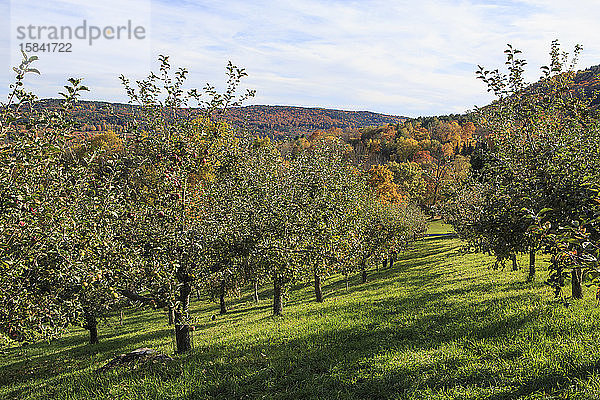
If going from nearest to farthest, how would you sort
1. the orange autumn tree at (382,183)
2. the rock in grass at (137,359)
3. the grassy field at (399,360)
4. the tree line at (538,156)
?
the grassy field at (399,360), the tree line at (538,156), the rock in grass at (137,359), the orange autumn tree at (382,183)

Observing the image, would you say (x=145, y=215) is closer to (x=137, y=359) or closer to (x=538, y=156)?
(x=137, y=359)

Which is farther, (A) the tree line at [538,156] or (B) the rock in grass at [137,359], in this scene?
(B) the rock in grass at [137,359]

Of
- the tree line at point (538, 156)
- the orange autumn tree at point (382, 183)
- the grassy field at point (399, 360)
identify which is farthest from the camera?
the orange autumn tree at point (382, 183)

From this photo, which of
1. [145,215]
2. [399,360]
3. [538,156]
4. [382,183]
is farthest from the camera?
[382,183]

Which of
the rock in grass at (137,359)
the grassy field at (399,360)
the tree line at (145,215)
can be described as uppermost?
the tree line at (145,215)

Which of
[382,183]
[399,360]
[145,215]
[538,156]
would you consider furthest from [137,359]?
[382,183]

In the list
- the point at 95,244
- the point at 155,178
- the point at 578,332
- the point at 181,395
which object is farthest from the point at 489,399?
the point at 155,178

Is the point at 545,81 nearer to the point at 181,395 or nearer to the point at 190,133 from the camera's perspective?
the point at 190,133

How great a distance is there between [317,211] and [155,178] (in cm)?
824

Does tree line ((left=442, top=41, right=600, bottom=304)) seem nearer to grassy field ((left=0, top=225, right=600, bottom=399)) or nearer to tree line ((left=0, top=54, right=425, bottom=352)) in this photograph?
grassy field ((left=0, top=225, right=600, bottom=399))

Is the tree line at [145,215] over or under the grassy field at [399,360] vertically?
over

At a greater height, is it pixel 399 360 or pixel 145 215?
pixel 145 215

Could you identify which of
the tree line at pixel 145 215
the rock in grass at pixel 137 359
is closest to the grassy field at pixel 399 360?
the rock in grass at pixel 137 359

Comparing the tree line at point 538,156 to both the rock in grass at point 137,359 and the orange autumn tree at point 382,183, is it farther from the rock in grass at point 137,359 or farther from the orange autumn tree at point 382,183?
the orange autumn tree at point 382,183
